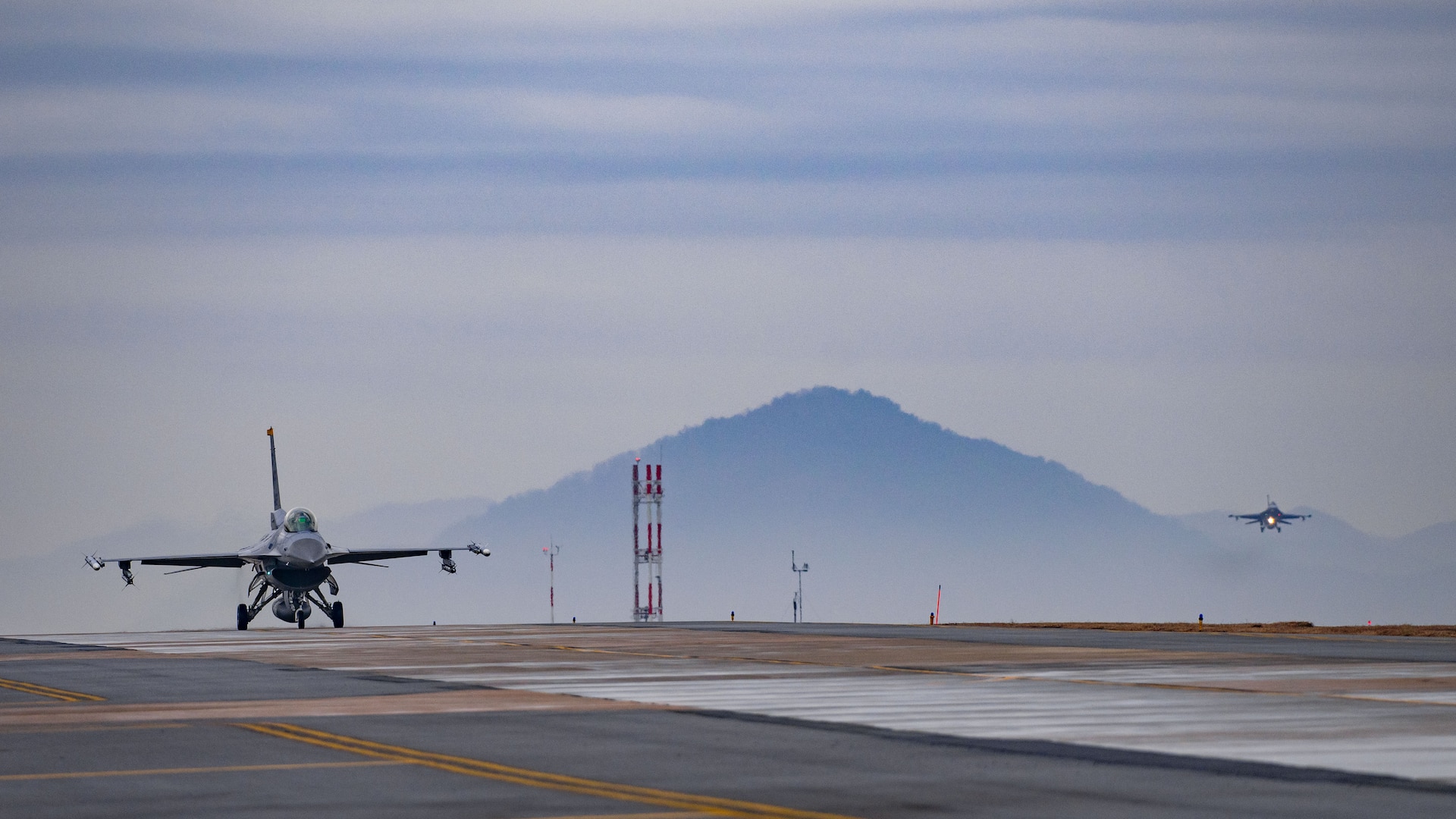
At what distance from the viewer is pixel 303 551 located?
79875 millimetres

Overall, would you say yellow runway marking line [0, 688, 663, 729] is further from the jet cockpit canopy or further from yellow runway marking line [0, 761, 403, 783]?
the jet cockpit canopy

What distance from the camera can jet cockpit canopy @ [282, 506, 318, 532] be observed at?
267 feet

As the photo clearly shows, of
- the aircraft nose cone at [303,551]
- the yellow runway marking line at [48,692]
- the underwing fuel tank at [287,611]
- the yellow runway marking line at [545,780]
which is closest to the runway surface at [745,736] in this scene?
the yellow runway marking line at [545,780]

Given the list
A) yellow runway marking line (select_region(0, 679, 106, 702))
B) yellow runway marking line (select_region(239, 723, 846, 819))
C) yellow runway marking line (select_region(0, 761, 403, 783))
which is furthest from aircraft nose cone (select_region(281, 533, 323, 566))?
yellow runway marking line (select_region(0, 761, 403, 783))

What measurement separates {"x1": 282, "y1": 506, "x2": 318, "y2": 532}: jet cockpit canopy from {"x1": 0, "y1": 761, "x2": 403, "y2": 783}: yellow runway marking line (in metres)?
62.9

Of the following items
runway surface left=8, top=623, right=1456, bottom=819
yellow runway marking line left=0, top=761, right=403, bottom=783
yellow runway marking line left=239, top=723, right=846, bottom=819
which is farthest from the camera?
yellow runway marking line left=0, top=761, right=403, bottom=783

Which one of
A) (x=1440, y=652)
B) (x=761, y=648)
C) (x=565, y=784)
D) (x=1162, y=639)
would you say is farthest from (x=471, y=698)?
(x=1162, y=639)

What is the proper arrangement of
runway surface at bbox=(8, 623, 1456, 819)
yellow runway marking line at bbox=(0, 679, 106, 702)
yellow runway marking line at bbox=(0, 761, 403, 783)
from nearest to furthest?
runway surface at bbox=(8, 623, 1456, 819) → yellow runway marking line at bbox=(0, 761, 403, 783) → yellow runway marking line at bbox=(0, 679, 106, 702)

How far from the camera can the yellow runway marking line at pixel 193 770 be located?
18.9 meters

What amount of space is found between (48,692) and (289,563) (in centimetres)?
4797

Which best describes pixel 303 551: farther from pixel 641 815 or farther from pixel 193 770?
pixel 641 815

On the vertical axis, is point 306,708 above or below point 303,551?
below

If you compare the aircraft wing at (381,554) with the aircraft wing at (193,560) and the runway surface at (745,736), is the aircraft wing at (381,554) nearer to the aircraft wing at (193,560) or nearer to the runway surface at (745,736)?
the aircraft wing at (193,560)

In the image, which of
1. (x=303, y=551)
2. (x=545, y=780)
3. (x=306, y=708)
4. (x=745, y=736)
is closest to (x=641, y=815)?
(x=545, y=780)
